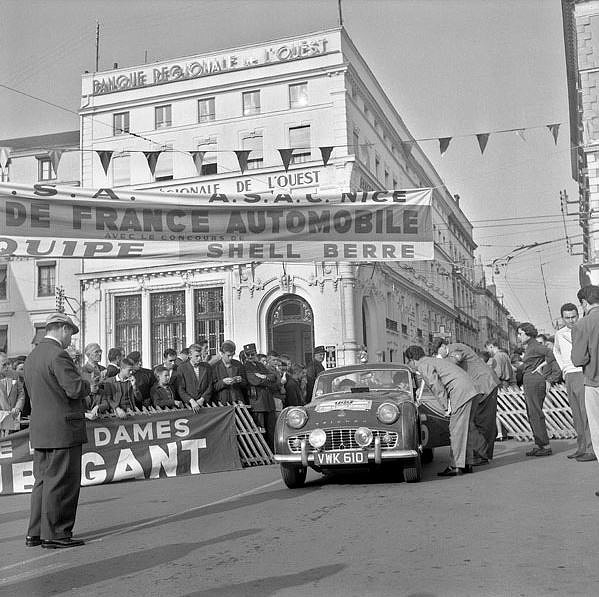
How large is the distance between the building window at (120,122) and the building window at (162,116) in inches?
64.3

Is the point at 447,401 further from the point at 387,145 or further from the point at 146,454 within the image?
the point at 387,145

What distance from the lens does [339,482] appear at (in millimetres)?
9883

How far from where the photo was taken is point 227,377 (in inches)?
495

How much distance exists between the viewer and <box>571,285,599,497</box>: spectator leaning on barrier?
25.6 feet

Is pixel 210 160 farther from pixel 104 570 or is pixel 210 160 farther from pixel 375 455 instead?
pixel 104 570

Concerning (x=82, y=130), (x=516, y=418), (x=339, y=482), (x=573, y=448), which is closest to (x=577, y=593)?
(x=339, y=482)

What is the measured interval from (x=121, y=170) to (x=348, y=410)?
3263 centimetres

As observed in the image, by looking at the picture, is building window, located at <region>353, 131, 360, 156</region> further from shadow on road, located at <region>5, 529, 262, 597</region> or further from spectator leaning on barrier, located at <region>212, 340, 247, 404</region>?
shadow on road, located at <region>5, 529, 262, 597</region>

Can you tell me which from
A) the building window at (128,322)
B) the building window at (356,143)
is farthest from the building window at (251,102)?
the building window at (128,322)

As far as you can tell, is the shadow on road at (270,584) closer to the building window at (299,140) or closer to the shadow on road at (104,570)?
the shadow on road at (104,570)

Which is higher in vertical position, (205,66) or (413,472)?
(205,66)

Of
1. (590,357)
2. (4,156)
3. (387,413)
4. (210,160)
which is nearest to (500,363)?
(387,413)

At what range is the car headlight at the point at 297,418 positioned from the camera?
9.32 meters

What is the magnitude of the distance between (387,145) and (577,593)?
1673 inches
